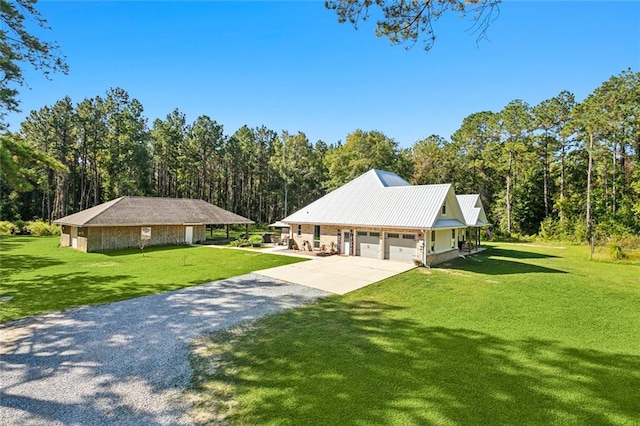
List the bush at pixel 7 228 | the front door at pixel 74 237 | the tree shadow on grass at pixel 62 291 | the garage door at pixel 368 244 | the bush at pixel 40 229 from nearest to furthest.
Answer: the tree shadow on grass at pixel 62 291
the garage door at pixel 368 244
the front door at pixel 74 237
the bush at pixel 7 228
the bush at pixel 40 229

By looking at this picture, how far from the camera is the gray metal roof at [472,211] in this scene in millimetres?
24812

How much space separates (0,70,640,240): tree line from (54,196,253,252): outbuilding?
11703mm

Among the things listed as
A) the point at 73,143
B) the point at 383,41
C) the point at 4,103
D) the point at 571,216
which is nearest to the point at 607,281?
the point at 383,41

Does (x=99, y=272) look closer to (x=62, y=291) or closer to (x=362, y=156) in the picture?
(x=62, y=291)

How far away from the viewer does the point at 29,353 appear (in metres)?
6.48

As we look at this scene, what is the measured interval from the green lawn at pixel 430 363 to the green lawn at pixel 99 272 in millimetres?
5997

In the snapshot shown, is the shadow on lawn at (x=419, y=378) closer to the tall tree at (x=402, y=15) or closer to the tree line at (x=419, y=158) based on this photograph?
the tall tree at (x=402, y=15)

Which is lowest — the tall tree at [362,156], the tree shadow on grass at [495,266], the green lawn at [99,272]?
the tree shadow on grass at [495,266]

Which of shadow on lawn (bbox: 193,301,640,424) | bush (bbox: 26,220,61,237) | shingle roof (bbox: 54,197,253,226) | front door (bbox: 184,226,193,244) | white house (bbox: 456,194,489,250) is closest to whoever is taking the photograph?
shadow on lawn (bbox: 193,301,640,424)

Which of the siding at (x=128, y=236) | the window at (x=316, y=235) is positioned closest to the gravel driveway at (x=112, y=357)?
the window at (x=316, y=235)

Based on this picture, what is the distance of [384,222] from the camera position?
1809cm

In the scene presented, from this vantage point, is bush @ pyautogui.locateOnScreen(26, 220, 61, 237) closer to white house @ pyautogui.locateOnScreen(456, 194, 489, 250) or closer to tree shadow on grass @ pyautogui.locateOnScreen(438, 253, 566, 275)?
tree shadow on grass @ pyautogui.locateOnScreen(438, 253, 566, 275)

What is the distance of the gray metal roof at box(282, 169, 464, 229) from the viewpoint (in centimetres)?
1788

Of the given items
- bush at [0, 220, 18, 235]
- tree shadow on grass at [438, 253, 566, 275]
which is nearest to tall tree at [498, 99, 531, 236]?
tree shadow on grass at [438, 253, 566, 275]
